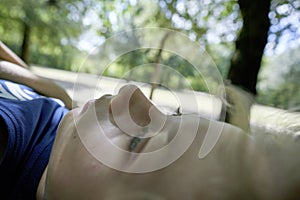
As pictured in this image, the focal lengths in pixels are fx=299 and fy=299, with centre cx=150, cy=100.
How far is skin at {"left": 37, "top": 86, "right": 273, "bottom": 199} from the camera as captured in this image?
351mm

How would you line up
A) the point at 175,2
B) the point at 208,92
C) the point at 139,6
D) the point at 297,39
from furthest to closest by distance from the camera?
the point at 139,6 → the point at 175,2 → the point at 297,39 → the point at 208,92

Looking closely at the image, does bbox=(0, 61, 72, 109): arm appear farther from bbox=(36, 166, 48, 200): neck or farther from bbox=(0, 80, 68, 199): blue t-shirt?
bbox=(36, 166, 48, 200): neck

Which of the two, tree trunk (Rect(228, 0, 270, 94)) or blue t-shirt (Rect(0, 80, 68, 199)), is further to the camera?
tree trunk (Rect(228, 0, 270, 94))

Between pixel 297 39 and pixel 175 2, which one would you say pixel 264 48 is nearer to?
pixel 297 39

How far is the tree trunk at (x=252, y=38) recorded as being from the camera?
1647 millimetres

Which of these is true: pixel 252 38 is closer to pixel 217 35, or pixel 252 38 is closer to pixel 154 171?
pixel 217 35

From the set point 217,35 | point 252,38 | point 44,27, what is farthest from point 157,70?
point 44,27

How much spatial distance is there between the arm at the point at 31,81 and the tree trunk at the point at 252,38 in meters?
0.98

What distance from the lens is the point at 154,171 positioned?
1.26ft

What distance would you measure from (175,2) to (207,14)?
0.90 feet

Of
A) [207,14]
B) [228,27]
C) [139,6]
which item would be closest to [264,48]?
[228,27]

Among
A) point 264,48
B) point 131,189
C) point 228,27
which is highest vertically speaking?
point 228,27

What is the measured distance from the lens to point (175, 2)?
2.17 meters

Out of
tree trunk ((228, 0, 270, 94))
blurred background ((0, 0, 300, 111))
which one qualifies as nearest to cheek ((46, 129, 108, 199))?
blurred background ((0, 0, 300, 111))
